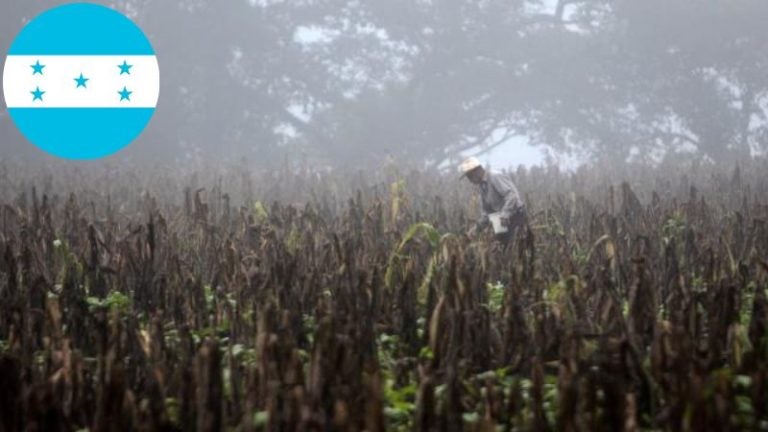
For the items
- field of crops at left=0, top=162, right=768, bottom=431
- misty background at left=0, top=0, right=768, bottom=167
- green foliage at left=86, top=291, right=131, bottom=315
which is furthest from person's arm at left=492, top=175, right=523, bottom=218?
misty background at left=0, top=0, right=768, bottom=167

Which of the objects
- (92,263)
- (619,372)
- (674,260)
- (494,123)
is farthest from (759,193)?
(494,123)

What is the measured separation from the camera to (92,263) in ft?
16.8

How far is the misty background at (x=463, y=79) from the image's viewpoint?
2744 cm

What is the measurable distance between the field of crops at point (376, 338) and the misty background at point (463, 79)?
2067 centimetres

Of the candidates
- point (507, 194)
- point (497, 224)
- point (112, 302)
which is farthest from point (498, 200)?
point (112, 302)

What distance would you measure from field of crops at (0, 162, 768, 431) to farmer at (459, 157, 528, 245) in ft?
3.80

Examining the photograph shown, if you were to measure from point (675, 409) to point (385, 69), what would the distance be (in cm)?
2657

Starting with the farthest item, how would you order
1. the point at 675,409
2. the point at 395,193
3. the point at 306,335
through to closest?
the point at 395,193, the point at 306,335, the point at 675,409

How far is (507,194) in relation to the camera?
8.26m

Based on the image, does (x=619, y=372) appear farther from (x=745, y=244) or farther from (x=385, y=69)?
(x=385, y=69)

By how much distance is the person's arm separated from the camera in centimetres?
815

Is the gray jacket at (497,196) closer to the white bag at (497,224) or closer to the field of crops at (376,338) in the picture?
the white bag at (497,224)

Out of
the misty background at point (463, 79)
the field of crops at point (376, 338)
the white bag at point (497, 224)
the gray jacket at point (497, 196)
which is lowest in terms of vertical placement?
the field of crops at point (376, 338)

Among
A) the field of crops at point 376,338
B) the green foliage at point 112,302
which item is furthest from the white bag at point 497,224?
the green foliage at point 112,302
